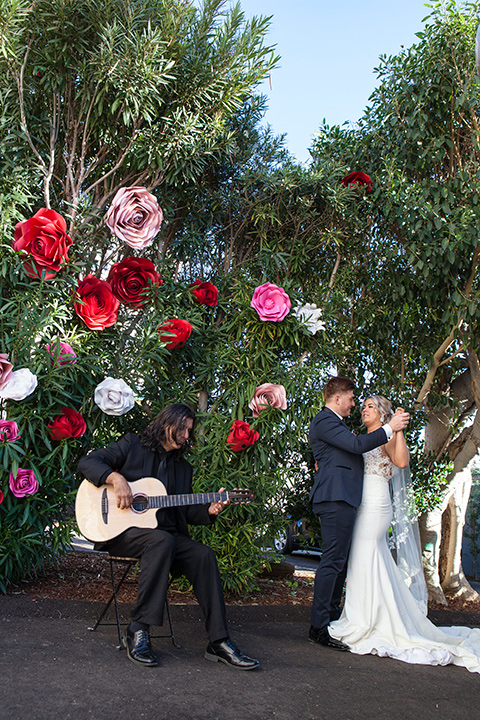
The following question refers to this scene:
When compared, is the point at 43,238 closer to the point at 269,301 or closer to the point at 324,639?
the point at 269,301

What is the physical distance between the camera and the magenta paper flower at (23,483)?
4008 mm

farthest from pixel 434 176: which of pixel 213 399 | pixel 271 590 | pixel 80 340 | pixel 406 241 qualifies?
pixel 271 590

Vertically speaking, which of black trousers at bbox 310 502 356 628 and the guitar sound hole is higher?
the guitar sound hole

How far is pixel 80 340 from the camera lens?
177 inches

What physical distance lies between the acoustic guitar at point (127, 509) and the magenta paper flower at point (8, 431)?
877 mm

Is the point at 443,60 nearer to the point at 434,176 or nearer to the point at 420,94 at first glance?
the point at 420,94

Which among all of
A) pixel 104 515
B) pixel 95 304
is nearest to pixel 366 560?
pixel 104 515

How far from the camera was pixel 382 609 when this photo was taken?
3.86 m

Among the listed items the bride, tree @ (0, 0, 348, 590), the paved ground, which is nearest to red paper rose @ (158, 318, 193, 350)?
tree @ (0, 0, 348, 590)

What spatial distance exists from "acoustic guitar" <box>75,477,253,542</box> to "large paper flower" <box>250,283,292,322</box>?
1725 mm

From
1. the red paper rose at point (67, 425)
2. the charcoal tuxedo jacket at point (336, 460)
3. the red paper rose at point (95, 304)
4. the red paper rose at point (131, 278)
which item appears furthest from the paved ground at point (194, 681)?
the red paper rose at point (131, 278)

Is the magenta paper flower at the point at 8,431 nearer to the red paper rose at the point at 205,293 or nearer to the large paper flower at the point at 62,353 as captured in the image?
the large paper flower at the point at 62,353

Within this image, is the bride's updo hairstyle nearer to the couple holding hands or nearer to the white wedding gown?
the couple holding hands

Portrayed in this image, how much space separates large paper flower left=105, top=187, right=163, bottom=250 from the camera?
14.8 ft
